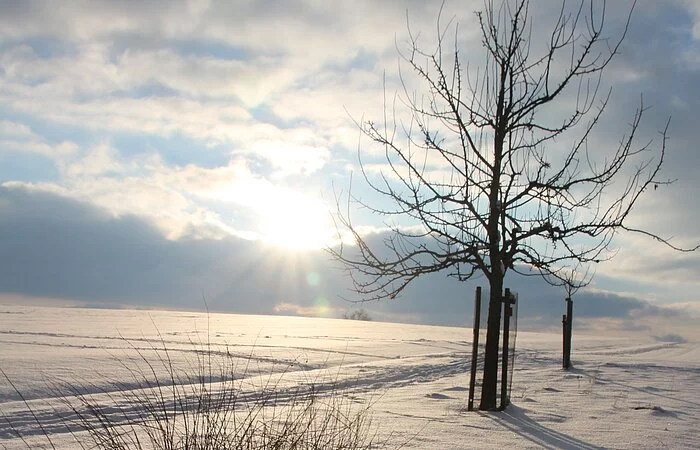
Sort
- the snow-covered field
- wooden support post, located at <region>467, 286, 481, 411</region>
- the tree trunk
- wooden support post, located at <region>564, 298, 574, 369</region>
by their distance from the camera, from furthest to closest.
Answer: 1. wooden support post, located at <region>564, 298, 574, 369</region>
2. wooden support post, located at <region>467, 286, 481, 411</region>
3. the tree trunk
4. the snow-covered field

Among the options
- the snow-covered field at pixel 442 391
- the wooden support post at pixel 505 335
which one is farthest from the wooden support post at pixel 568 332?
the wooden support post at pixel 505 335

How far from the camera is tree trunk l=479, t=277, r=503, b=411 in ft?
29.6

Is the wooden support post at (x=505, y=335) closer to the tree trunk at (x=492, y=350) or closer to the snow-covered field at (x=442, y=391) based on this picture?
the tree trunk at (x=492, y=350)

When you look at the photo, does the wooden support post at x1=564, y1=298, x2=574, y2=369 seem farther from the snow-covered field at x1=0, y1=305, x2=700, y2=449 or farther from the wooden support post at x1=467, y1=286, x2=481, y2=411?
the wooden support post at x1=467, y1=286, x2=481, y2=411

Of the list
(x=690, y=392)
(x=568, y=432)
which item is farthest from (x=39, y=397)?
(x=690, y=392)

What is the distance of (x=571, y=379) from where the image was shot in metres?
13.5

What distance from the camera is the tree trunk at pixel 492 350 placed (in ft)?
29.6

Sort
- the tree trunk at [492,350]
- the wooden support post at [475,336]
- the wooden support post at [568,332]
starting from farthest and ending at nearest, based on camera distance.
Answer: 1. the wooden support post at [568,332]
2. the wooden support post at [475,336]
3. the tree trunk at [492,350]

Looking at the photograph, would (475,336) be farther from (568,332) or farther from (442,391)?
(568,332)

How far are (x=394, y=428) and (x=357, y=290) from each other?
2.71 metres

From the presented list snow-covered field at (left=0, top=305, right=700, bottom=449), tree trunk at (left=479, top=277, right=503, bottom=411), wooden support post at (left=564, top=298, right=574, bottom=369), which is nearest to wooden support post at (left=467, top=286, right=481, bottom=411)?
tree trunk at (left=479, top=277, right=503, bottom=411)

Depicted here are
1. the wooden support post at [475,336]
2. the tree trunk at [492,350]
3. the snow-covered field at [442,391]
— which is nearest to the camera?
the snow-covered field at [442,391]

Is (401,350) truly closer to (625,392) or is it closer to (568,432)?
(625,392)

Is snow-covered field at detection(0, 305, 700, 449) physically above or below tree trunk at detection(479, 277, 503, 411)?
below
